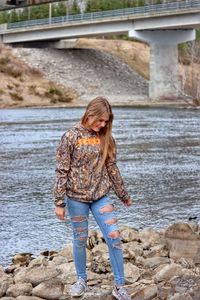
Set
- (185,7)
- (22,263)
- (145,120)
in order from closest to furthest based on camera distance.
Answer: (22,263), (145,120), (185,7)

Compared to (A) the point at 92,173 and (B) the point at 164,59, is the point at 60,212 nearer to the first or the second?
(A) the point at 92,173

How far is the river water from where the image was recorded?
1393cm

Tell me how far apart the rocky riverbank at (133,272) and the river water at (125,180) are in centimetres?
190

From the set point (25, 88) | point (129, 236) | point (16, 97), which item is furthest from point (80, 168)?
point (25, 88)

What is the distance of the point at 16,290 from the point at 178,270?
188cm

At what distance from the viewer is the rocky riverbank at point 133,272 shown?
26.0 ft

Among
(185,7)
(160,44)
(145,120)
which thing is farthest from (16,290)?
(160,44)

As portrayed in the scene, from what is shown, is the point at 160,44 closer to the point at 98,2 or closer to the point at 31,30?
the point at 31,30

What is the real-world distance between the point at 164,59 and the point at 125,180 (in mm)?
56876

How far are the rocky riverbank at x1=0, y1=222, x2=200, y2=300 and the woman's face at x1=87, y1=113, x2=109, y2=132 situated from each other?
181cm

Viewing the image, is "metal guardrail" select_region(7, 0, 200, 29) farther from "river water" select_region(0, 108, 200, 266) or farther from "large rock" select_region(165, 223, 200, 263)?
"large rock" select_region(165, 223, 200, 263)

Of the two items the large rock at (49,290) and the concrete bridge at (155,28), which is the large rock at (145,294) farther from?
the concrete bridge at (155,28)

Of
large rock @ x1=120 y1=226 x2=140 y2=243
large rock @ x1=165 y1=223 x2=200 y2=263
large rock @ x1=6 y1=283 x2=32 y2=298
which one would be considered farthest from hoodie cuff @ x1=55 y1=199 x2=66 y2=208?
large rock @ x1=120 y1=226 x2=140 y2=243

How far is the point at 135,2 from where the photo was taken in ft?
376
